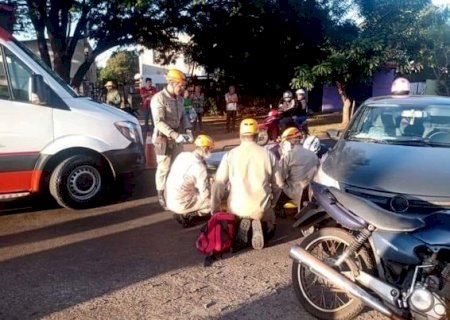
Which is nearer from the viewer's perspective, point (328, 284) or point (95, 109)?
point (328, 284)

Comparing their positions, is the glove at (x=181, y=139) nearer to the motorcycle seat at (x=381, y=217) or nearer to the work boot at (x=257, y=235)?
the work boot at (x=257, y=235)

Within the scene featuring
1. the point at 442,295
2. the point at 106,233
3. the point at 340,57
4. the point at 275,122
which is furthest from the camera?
the point at 340,57

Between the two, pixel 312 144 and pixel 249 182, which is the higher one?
pixel 312 144

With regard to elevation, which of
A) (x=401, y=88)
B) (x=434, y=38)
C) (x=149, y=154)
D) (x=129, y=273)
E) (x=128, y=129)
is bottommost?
(x=129, y=273)

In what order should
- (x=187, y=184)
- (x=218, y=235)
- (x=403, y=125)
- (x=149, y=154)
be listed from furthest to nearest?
(x=149, y=154), (x=187, y=184), (x=403, y=125), (x=218, y=235)

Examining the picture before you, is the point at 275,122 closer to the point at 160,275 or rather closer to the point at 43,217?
the point at 43,217

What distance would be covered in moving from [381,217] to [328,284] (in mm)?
791

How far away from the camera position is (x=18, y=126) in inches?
243

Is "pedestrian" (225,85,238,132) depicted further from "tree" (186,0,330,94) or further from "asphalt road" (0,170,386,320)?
"asphalt road" (0,170,386,320)

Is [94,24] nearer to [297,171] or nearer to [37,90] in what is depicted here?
[37,90]

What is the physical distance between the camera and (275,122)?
12156mm

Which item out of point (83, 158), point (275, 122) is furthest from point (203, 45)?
point (83, 158)

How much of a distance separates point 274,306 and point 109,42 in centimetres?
1477

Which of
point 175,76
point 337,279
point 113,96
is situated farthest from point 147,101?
point 337,279
